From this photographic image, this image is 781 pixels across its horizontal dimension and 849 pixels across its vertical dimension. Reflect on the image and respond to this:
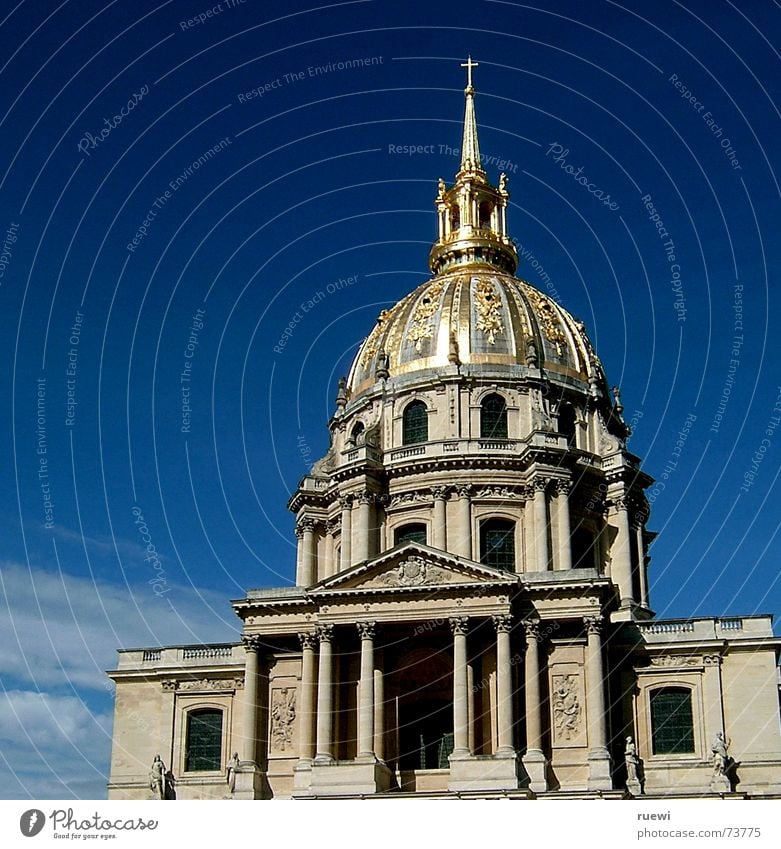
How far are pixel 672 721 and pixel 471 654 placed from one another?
8876 mm

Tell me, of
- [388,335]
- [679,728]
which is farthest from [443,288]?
[679,728]

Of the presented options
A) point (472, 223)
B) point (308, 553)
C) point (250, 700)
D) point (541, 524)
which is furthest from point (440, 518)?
point (472, 223)

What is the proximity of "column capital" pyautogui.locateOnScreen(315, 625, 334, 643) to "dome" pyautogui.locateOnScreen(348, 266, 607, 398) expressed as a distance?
19661 millimetres

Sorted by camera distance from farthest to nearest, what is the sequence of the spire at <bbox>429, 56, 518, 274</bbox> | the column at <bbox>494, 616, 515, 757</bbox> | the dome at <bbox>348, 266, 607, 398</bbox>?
the spire at <bbox>429, 56, 518, 274</bbox>, the dome at <bbox>348, 266, 607, 398</bbox>, the column at <bbox>494, 616, 515, 757</bbox>

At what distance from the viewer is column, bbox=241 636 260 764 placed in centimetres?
5350

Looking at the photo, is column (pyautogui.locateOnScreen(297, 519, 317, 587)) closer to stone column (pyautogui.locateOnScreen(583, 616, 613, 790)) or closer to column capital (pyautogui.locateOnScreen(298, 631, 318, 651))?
column capital (pyautogui.locateOnScreen(298, 631, 318, 651))

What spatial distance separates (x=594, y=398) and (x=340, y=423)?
14.5 m

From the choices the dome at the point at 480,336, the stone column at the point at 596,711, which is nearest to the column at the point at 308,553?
the dome at the point at 480,336

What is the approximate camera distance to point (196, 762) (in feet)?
186

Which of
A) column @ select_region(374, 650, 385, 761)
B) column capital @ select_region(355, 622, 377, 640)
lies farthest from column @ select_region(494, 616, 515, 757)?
column capital @ select_region(355, 622, 377, 640)

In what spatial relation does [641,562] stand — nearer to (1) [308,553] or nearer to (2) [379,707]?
(1) [308,553]

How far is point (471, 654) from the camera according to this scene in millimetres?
52312

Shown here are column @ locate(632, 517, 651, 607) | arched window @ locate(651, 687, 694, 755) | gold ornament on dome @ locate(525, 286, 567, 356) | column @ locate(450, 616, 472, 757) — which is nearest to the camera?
column @ locate(450, 616, 472, 757)

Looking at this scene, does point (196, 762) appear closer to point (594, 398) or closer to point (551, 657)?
point (551, 657)
